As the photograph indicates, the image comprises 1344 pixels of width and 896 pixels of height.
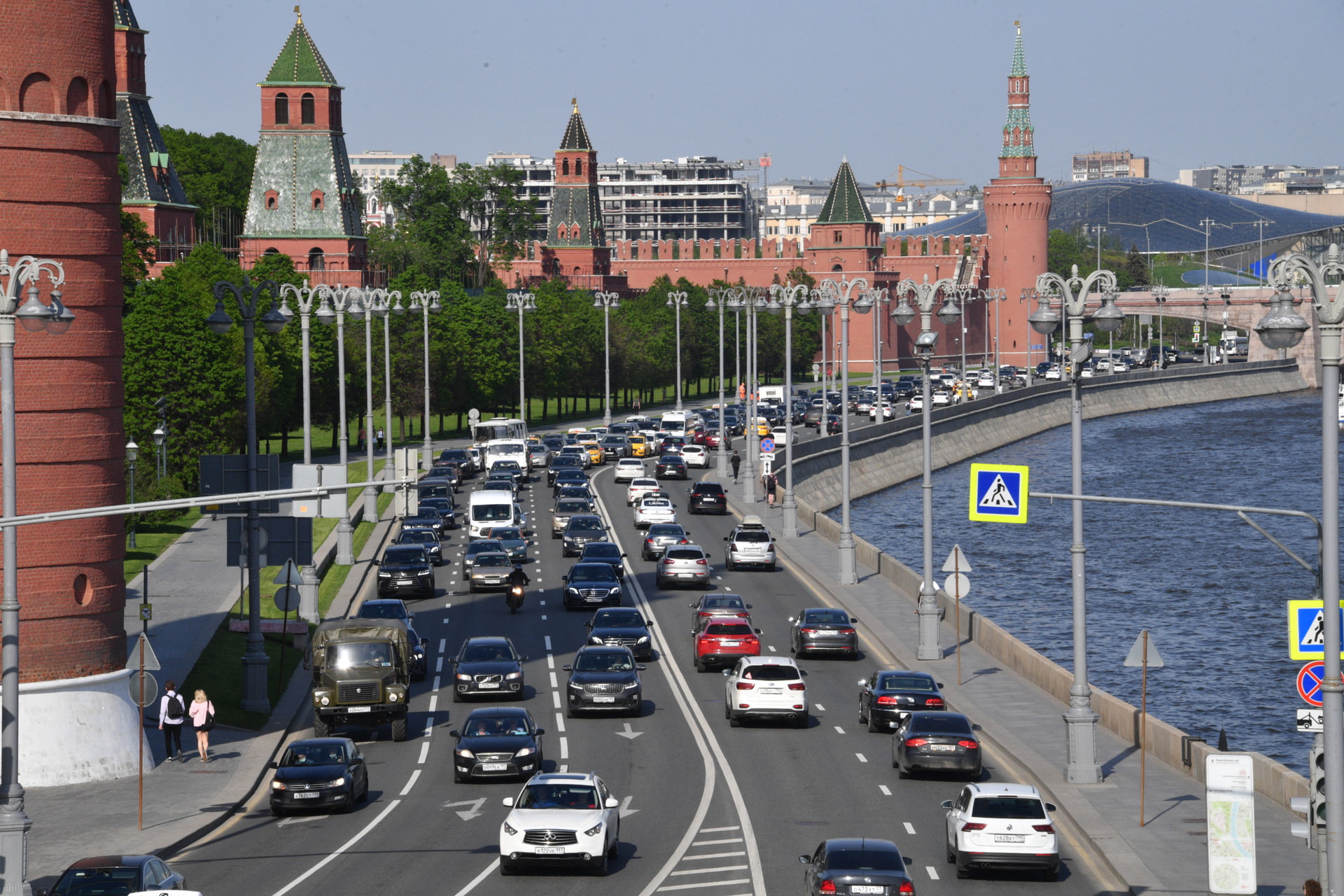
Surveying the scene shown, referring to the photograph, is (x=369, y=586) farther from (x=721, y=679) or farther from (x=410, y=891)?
(x=410, y=891)

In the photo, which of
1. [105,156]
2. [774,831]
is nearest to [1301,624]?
[774,831]

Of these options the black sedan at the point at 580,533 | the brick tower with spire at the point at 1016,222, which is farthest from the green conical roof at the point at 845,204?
the black sedan at the point at 580,533

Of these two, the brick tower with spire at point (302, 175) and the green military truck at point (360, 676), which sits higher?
the brick tower with spire at point (302, 175)

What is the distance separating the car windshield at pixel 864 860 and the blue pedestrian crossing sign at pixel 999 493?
12.3 metres

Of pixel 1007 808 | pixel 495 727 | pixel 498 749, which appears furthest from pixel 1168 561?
pixel 1007 808

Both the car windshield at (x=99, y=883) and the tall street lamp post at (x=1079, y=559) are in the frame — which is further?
the tall street lamp post at (x=1079, y=559)

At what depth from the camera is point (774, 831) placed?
25.6 metres

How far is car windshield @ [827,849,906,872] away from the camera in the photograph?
1975 cm

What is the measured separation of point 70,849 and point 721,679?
17.7m

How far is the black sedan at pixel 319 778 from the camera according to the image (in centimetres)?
2692

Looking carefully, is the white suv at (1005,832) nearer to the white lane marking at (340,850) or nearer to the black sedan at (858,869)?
the black sedan at (858,869)

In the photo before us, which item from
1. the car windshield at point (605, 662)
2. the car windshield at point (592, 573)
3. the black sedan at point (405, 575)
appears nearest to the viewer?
the car windshield at point (605, 662)

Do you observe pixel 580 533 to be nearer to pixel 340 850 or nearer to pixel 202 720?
pixel 202 720

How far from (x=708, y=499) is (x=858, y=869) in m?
52.2
